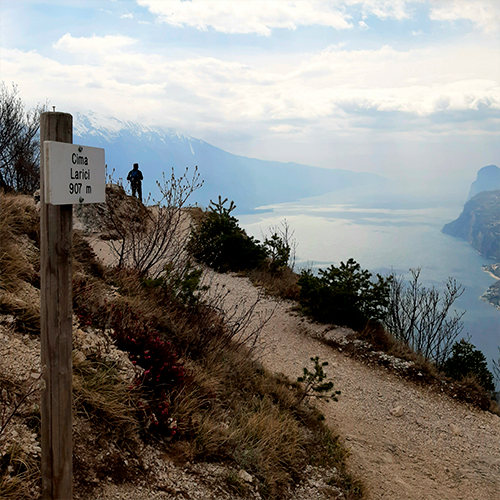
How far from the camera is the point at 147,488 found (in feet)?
9.78

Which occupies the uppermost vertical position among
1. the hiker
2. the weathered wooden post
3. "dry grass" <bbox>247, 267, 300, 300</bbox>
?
the hiker

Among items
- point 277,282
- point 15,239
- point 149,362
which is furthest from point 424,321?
point 15,239

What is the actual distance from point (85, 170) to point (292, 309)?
8.56m

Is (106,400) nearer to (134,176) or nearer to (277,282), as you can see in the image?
(277,282)

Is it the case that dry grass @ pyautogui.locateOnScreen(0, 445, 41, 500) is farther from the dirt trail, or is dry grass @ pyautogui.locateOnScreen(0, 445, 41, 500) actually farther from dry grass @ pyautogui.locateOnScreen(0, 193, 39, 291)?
the dirt trail

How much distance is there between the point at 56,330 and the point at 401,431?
17.2ft

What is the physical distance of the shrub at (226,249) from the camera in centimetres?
1367

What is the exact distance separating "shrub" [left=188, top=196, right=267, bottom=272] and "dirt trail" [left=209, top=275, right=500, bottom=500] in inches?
192

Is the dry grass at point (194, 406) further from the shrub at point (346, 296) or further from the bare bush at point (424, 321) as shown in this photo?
the bare bush at point (424, 321)

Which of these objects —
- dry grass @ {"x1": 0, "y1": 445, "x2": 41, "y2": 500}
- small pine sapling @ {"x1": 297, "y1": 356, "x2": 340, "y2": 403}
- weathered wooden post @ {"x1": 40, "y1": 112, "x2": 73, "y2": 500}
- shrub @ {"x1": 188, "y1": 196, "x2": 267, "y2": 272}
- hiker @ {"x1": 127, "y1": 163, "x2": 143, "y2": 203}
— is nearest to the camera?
weathered wooden post @ {"x1": 40, "y1": 112, "x2": 73, "y2": 500}

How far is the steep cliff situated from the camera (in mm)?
82438

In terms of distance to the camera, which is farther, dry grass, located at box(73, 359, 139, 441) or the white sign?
dry grass, located at box(73, 359, 139, 441)

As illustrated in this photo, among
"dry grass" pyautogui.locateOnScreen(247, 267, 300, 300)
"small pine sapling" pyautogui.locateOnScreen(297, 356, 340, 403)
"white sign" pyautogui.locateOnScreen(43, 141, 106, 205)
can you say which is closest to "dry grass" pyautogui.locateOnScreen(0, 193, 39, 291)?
"white sign" pyautogui.locateOnScreen(43, 141, 106, 205)

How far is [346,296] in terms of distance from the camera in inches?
361
